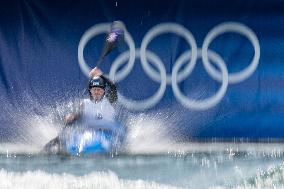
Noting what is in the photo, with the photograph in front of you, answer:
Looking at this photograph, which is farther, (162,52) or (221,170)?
(162,52)

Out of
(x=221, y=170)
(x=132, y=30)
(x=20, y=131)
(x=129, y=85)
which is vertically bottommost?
(x=221, y=170)

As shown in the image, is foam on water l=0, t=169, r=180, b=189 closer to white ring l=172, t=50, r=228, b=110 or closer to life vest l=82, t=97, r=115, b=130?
life vest l=82, t=97, r=115, b=130

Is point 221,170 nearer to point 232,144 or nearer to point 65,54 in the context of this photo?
point 232,144

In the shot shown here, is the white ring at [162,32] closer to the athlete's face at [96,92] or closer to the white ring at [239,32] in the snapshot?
the white ring at [239,32]

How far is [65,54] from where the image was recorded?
532 cm

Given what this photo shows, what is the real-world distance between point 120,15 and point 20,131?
120 centimetres

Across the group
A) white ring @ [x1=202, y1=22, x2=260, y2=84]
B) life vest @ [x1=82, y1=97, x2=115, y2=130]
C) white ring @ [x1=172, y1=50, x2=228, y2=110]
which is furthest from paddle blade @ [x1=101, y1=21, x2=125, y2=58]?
white ring @ [x1=202, y1=22, x2=260, y2=84]

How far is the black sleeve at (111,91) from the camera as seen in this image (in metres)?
5.33

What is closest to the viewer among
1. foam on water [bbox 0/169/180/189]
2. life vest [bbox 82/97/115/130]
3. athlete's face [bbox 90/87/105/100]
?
foam on water [bbox 0/169/180/189]

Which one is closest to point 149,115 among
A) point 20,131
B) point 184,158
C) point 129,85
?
point 129,85

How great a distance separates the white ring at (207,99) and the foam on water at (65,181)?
1291 mm

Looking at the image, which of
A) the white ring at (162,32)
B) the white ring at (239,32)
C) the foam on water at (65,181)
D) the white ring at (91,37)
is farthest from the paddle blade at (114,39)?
the foam on water at (65,181)

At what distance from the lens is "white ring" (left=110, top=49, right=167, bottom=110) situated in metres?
5.33

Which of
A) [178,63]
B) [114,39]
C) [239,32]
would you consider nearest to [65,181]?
[114,39]
